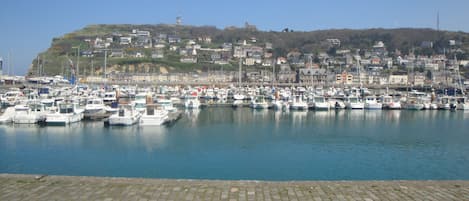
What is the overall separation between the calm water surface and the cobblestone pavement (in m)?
5.35

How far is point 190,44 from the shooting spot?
121 m

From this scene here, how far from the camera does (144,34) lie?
415 feet

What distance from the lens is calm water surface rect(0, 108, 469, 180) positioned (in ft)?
45.2

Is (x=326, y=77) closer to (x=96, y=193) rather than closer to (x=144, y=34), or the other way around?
(x=144, y=34)

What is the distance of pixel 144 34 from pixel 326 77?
62.5 meters

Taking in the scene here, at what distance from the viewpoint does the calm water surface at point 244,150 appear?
542 inches

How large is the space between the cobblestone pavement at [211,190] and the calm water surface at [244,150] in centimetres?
535

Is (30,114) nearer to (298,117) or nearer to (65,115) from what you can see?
(65,115)

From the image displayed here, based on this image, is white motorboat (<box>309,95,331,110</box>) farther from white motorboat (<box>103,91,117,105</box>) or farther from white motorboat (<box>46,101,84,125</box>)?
white motorboat (<box>46,101,84,125</box>)

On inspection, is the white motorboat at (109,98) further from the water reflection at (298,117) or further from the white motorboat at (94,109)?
the water reflection at (298,117)

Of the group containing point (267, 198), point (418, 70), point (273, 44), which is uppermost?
point (273, 44)

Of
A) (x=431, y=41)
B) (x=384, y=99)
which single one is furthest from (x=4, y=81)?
(x=431, y=41)

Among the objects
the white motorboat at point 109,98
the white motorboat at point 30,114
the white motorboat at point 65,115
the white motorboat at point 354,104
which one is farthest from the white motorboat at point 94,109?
the white motorboat at point 354,104

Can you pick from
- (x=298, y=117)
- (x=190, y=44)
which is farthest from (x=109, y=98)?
(x=190, y=44)
